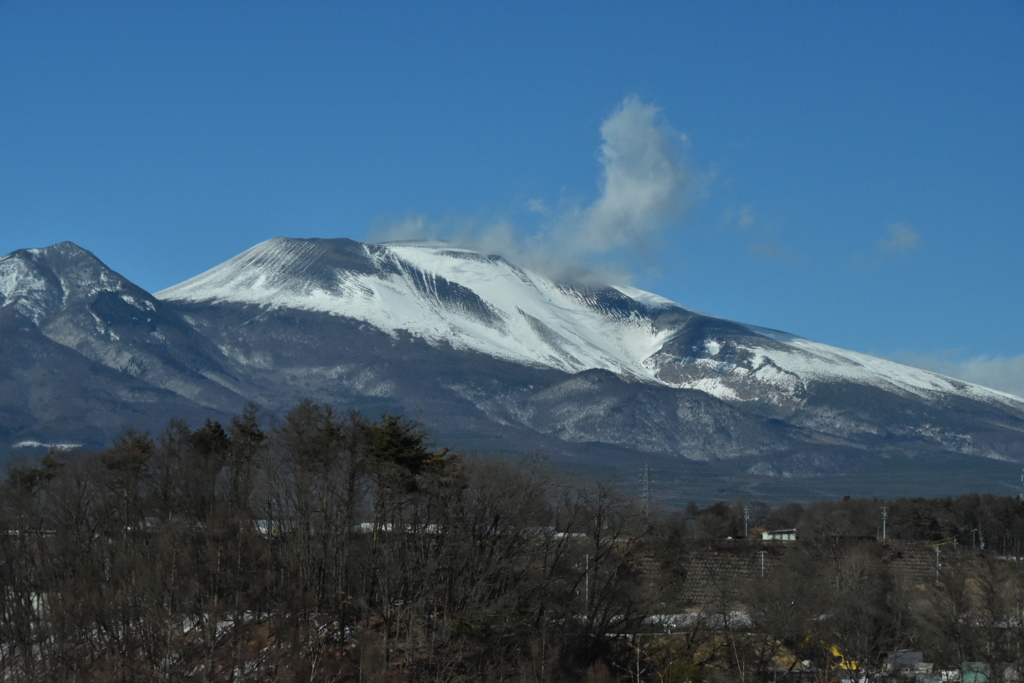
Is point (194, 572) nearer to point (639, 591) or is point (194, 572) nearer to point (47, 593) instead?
point (47, 593)

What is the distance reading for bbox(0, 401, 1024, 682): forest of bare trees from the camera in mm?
47719

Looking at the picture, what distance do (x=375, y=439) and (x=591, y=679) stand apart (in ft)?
47.1

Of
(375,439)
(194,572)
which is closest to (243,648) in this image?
(194,572)

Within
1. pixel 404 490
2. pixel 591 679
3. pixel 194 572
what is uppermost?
pixel 404 490

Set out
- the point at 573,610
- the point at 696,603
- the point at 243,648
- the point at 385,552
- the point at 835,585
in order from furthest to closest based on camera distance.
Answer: the point at 696,603 < the point at 835,585 < the point at 573,610 < the point at 385,552 < the point at 243,648

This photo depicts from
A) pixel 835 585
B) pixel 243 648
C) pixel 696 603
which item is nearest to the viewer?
pixel 243 648

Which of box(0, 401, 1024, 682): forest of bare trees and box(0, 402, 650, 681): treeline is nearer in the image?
box(0, 402, 650, 681): treeline

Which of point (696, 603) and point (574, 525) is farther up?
point (574, 525)

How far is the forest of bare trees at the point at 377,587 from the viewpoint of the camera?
47.7 meters

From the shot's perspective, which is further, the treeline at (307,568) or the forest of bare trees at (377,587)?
the forest of bare trees at (377,587)

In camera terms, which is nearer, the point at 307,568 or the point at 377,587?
the point at 377,587

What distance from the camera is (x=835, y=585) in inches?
2665

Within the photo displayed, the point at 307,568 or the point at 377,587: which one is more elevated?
the point at 307,568

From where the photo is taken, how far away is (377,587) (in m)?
51.4
